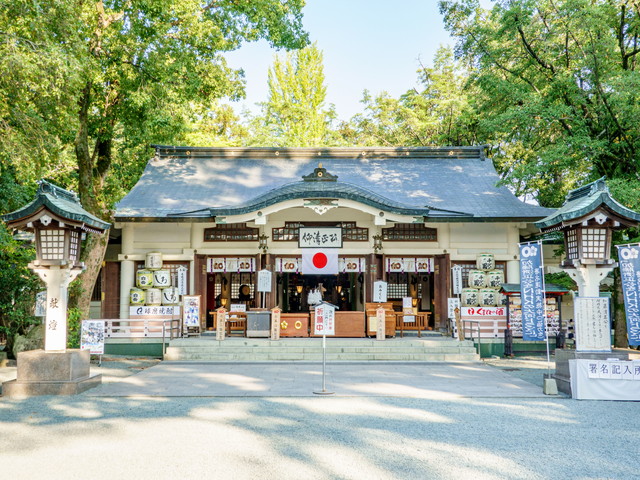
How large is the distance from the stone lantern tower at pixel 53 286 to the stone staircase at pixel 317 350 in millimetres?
3957

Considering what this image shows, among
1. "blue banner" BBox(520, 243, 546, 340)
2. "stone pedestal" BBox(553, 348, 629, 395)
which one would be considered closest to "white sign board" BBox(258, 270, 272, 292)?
"blue banner" BBox(520, 243, 546, 340)

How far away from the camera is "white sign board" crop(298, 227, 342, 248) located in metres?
16.2

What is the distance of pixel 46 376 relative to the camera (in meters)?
9.29

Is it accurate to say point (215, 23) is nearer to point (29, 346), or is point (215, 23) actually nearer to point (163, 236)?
point (163, 236)

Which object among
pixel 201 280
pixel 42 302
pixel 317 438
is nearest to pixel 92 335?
pixel 42 302

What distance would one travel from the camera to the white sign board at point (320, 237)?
16.2m

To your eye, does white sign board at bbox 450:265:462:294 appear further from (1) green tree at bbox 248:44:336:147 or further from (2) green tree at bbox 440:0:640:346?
(1) green tree at bbox 248:44:336:147

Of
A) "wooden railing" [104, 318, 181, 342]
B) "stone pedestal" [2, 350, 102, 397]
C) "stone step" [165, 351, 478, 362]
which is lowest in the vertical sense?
"stone step" [165, 351, 478, 362]

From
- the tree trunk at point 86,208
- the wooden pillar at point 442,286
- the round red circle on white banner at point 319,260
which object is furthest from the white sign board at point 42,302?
the wooden pillar at point 442,286

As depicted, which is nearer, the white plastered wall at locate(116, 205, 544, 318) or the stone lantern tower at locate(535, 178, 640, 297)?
the stone lantern tower at locate(535, 178, 640, 297)

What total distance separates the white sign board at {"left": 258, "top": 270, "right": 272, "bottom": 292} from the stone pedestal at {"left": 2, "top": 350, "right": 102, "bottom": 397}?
6.78 meters

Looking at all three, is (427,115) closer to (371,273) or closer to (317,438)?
(371,273)

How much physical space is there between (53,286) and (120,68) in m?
7.05

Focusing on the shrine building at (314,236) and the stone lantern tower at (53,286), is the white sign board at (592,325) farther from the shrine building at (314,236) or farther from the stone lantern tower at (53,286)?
the stone lantern tower at (53,286)
